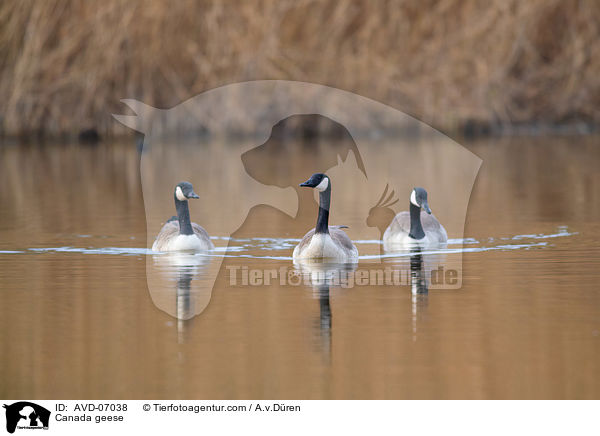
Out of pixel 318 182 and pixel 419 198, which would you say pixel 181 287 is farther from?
pixel 419 198

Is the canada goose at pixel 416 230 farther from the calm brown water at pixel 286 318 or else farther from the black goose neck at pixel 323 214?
the black goose neck at pixel 323 214

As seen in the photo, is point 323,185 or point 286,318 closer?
point 286,318

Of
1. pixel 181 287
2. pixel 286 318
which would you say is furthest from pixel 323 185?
pixel 286 318

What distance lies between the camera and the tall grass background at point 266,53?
79.4 feet

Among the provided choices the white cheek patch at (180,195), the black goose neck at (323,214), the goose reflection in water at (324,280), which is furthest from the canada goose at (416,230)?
the white cheek patch at (180,195)

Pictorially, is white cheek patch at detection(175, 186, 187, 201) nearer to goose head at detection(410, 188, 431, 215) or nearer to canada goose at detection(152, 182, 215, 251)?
canada goose at detection(152, 182, 215, 251)

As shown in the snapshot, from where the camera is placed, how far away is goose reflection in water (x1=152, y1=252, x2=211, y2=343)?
810 cm

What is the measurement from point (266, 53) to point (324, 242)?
15.2 metres

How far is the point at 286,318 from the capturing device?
788 cm

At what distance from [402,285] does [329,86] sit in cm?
1724

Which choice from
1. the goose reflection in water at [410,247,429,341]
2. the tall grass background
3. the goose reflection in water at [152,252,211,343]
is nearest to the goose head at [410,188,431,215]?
the goose reflection in water at [410,247,429,341]

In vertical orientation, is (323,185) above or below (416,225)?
above
